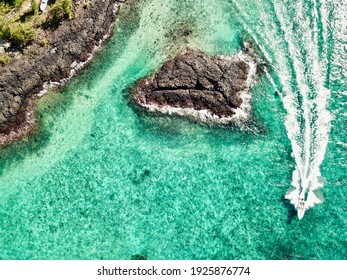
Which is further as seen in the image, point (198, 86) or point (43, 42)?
point (198, 86)

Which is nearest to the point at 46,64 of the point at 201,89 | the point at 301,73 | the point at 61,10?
the point at 61,10

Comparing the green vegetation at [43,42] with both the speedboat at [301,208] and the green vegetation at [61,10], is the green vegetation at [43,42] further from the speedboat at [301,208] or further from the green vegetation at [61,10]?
the speedboat at [301,208]

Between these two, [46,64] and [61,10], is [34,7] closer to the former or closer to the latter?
[61,10]

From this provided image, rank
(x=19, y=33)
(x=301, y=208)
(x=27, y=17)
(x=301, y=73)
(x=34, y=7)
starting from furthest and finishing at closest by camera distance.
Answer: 1. (x=301, y=73)
2. (x=27, y=17)
3. (x=34, y=7)
4. (x=19, y=33)
5. (x=301, y=208)

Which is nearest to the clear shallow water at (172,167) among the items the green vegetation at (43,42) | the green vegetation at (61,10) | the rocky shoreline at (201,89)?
the rocky shoreline at (201,89)

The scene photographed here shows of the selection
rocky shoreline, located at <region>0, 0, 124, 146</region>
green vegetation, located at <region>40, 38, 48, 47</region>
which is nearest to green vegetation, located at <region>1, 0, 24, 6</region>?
rocky shoreline, located at <region>0, 0, 124, 146</region>

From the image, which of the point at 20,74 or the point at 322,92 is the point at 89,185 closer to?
the point at 20,74
